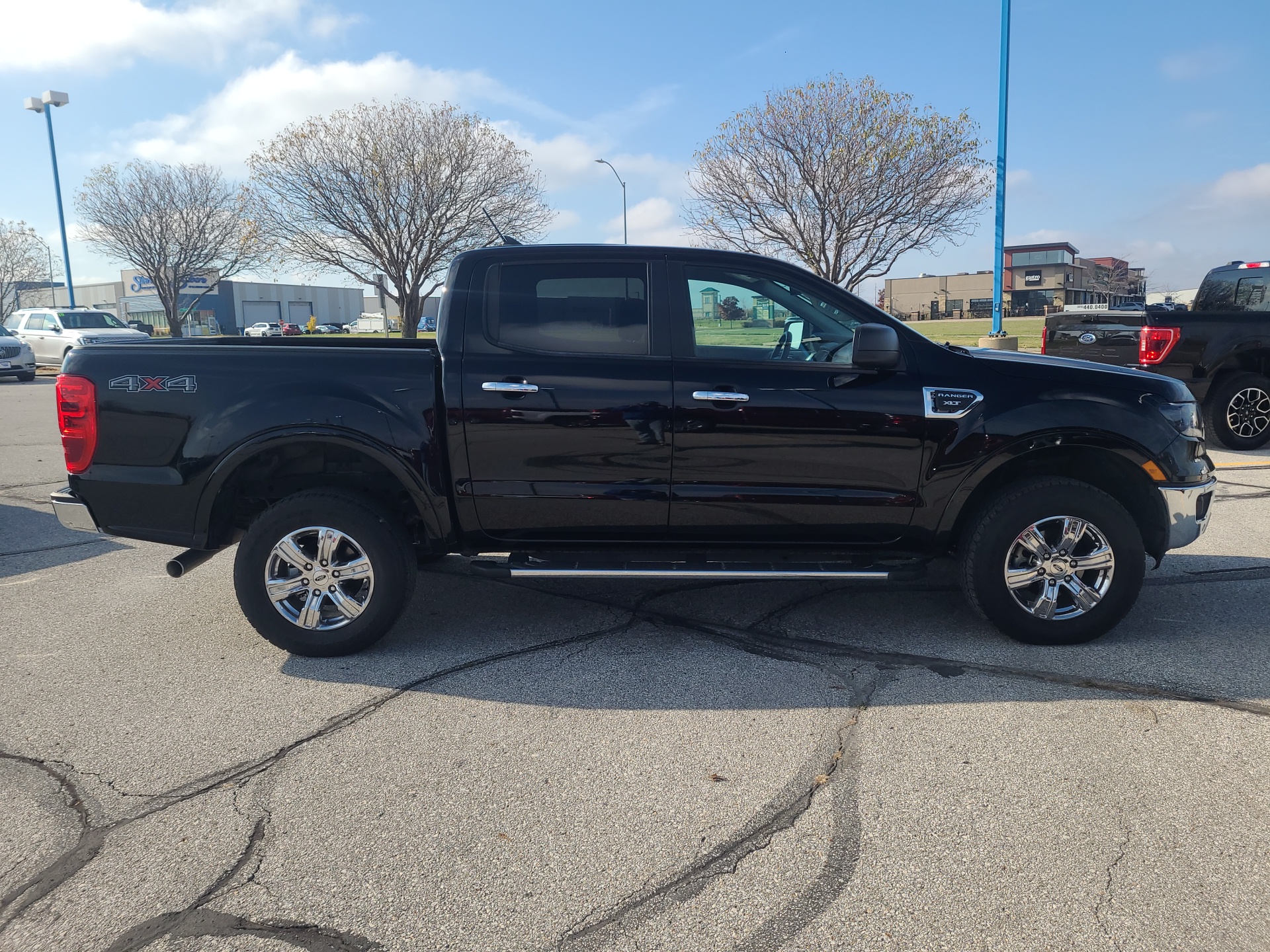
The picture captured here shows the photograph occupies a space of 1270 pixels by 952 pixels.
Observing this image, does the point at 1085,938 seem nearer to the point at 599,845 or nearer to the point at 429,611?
the point at 599,845

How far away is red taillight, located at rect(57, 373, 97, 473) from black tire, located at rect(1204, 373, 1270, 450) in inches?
410

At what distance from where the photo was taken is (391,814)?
9.73 feet

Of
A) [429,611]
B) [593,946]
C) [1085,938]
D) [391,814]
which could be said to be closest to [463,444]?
[429,611]

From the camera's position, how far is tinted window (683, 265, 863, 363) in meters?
4.36

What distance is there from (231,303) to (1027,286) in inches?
3585

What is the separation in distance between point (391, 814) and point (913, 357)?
302 cm

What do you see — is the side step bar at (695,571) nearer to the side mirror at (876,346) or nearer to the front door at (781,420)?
the front door at (781,420)

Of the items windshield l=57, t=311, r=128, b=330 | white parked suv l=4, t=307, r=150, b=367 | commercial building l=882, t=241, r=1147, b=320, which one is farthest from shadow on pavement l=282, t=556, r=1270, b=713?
commercial building l=882, t=241, r=1147, b=320

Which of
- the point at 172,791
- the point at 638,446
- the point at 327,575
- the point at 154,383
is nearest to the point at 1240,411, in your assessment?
the point at 638,446

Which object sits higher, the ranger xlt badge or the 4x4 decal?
the 4x4 decal

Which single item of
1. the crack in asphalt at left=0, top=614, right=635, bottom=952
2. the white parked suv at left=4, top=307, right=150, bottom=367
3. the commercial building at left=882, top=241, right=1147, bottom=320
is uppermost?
the commercial building at left=882, top=241, right=1147, bottom=320

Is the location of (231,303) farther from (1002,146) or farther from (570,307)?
(570,307)

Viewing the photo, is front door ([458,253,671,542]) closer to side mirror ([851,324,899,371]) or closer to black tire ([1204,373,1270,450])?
side mirror ([851,324,899,371])

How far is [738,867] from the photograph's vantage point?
2.67 meters
